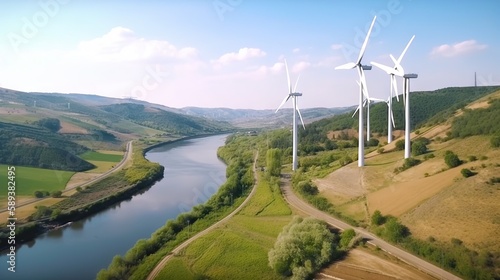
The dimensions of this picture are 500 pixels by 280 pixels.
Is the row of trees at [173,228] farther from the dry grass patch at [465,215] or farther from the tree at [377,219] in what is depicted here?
the dry grass patch at [465,215]

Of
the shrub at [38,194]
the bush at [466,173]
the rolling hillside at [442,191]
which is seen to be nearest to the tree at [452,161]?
the rolling hillside at [442,191]

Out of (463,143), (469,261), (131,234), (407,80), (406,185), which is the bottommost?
(131,234)

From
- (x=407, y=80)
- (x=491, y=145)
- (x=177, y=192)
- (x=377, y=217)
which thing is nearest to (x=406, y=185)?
(x=377, y=217)

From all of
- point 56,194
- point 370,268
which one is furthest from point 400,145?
point 56,194

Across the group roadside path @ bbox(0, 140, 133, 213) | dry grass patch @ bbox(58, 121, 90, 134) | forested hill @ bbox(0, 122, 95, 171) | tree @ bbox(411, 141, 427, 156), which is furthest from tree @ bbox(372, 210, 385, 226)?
dry grass patch @ bbox(58, 121, 90, 134)

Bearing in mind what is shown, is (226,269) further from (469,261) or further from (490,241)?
(490,241)
